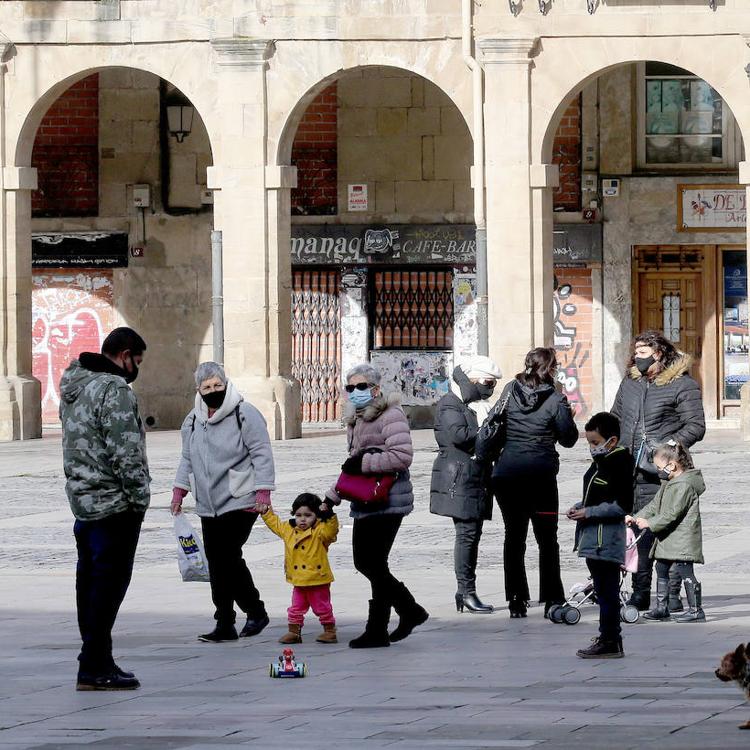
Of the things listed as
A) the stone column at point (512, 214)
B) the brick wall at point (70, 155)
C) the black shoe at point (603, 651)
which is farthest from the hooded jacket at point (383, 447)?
the brick wall at point (70, 155)

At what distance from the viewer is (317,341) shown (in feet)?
103

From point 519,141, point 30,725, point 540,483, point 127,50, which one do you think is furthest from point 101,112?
point 30,725

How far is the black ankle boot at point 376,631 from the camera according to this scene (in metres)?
10.9

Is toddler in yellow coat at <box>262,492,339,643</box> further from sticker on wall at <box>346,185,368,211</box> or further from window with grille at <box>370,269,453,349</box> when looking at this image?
sticker on wall at <box>346,185,368,211</box>

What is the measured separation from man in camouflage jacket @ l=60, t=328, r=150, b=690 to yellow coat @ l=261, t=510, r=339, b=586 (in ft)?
4.64

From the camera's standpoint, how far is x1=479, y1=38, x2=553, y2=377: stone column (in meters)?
27.1

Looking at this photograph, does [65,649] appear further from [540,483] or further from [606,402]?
[606,402]

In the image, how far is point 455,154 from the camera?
31016mm

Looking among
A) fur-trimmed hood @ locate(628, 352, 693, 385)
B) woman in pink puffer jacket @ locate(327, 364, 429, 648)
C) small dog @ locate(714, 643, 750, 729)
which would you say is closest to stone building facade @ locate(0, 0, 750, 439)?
fur-trimmed hood @ locate(628, 352, 693, 385)

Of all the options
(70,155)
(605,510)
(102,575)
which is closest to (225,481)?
(102,575)

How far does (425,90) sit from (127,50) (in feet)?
15.8

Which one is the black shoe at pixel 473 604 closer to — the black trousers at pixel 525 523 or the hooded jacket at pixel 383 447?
the black trousers at pixel 525 523

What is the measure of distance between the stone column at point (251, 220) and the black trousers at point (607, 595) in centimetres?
1725

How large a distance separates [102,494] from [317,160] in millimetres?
22096
